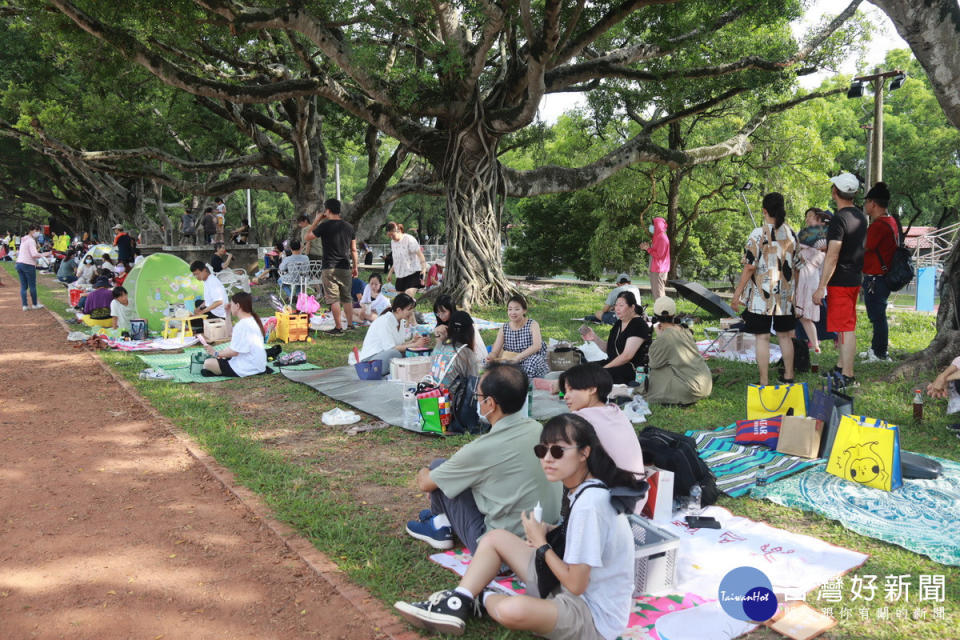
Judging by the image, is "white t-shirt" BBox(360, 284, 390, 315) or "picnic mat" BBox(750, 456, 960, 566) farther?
"white t-shirt" BBox(360, 284, 390, 315)

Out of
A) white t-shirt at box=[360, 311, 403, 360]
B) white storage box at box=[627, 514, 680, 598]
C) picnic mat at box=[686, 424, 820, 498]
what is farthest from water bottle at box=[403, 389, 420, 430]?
white storage box at box=[627, 514, 680, 598]

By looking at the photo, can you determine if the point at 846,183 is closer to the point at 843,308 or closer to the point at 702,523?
the point at 843,308

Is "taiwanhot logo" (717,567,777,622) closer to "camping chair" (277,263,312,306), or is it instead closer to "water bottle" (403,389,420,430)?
"water bottle" (403,389,420,430)

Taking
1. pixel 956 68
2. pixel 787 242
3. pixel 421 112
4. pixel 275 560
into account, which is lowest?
pixel 275 560

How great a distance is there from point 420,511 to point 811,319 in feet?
19.6

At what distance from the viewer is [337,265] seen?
36.9ft

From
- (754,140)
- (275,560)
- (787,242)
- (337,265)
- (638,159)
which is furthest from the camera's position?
(754,140)

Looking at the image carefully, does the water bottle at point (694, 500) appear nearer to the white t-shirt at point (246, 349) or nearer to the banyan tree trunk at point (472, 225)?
the white t-shirt at point (246, 349)

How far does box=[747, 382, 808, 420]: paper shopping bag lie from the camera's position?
18.7 ft

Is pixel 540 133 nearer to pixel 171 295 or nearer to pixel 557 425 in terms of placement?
pixel 171 295

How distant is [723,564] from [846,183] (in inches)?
187

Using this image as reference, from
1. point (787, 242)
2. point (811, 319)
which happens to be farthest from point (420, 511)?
point (811, 319)

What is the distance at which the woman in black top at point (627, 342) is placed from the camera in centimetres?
709

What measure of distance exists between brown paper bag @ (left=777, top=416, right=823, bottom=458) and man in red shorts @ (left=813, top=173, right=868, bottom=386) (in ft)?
6.41
